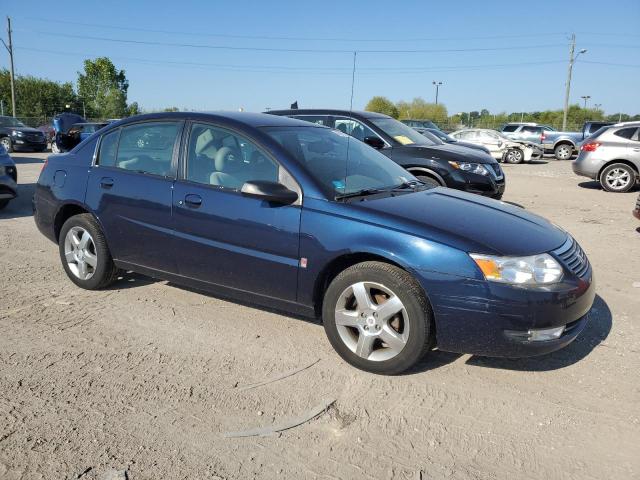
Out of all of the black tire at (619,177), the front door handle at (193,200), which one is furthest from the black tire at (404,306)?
the black tire at (619,177)

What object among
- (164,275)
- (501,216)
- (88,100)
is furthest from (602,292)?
(88,100)

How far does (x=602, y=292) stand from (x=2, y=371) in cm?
487

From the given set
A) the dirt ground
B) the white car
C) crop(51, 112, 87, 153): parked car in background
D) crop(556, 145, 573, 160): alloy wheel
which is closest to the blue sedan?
the dirt ground

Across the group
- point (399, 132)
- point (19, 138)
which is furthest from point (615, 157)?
point (19, 138)

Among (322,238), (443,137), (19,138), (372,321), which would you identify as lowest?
(372,321)

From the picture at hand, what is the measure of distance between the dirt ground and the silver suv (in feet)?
30.0

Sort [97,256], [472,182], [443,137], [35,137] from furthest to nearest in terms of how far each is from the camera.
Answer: [35,137], [443,137], [472,182], [97,256]

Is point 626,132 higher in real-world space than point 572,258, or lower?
higher

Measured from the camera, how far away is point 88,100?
2343 inches

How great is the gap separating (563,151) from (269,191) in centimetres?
2387

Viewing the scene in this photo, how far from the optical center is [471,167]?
809 cm

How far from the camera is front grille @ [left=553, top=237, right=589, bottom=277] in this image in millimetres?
3393

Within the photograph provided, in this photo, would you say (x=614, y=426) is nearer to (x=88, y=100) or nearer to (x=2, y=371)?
(x=2, y=371)

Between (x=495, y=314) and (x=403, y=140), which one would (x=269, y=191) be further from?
(x=403, y=140)
